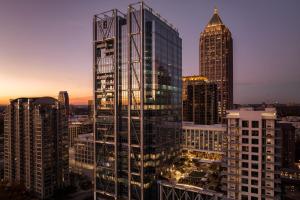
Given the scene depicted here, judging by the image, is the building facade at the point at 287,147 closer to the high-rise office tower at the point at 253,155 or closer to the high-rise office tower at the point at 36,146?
the high-rise office tower at the point at 253,155

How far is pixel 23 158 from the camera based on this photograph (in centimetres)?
12662

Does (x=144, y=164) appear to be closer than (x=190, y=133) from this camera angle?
Yes

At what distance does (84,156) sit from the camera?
510 ft

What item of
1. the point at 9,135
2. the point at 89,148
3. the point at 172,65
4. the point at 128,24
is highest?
the point at 128,24

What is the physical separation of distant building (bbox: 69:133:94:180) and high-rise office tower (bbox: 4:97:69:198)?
20289 millimetres

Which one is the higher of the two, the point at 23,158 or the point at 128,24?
the point at 128,24

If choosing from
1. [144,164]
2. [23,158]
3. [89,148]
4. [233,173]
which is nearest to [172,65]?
[144,164]

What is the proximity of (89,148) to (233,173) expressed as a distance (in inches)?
3728

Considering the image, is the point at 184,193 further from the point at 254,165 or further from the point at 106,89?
the point at 106,89

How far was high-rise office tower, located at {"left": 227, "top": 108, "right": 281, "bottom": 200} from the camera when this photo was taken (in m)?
80.4

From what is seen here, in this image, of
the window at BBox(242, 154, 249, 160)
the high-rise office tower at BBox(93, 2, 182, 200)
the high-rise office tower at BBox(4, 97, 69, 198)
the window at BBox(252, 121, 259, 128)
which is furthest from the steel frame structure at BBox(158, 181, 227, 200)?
the high-rise office tower at BBox(4, 97, 69, 198)

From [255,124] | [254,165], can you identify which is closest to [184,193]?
[254,165]

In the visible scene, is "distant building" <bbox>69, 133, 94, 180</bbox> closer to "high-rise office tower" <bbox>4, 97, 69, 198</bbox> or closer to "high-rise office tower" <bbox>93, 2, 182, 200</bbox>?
"high-rise office tower" <bbox>4, 97, 69, 198</bbox>

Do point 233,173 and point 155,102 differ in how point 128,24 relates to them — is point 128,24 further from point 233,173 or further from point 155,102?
point 233,173
